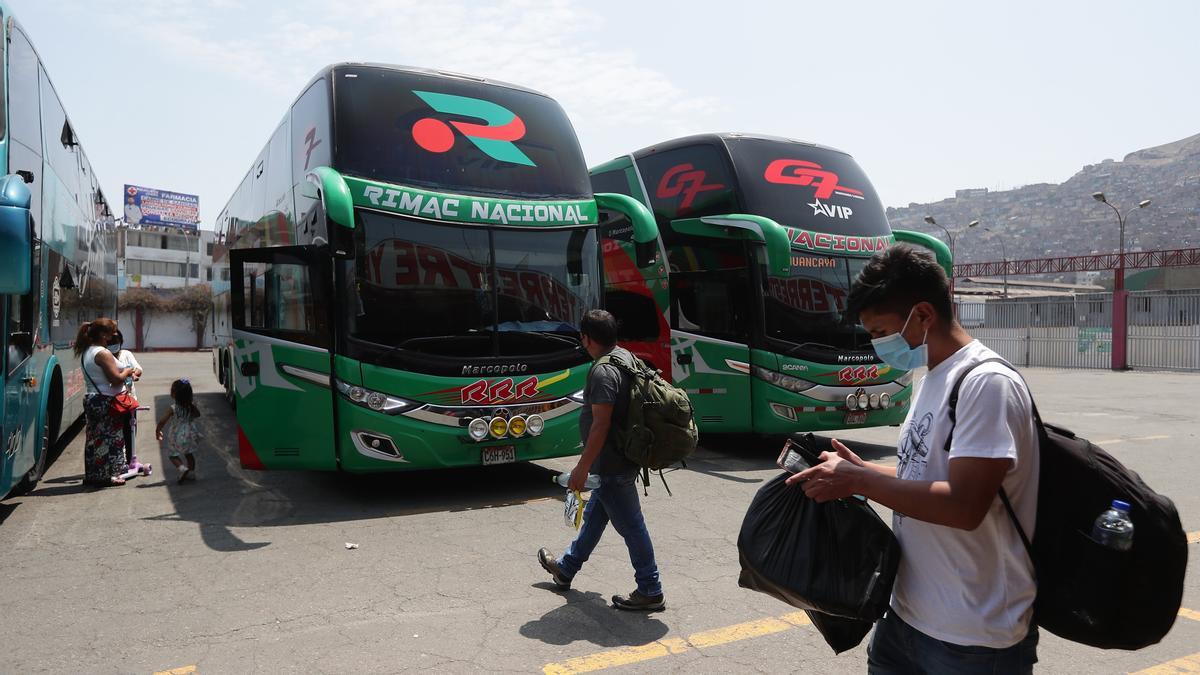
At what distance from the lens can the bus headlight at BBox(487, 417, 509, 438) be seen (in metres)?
7.17

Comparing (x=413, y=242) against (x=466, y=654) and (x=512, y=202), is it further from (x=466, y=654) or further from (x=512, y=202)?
(x=466, y=654)

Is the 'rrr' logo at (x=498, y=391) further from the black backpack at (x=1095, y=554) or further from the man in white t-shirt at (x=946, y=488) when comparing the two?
the black backpack at (x=1095, y=554)

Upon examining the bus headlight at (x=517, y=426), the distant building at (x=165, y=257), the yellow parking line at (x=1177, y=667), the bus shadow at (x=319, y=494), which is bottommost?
the bus shadow at (x=319, y=494)

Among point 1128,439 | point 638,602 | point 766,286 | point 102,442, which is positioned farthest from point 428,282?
point 1128,439

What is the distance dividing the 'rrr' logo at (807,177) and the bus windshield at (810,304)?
0.94m

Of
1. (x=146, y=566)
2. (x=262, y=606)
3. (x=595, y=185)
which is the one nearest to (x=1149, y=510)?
(x=262, y=606)

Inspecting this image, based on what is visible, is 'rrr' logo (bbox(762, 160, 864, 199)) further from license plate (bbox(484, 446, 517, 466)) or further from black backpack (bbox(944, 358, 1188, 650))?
black backpack (bbox(944, 358, 1188, 650))

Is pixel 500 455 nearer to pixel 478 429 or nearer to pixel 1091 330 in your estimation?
pixel 478 429

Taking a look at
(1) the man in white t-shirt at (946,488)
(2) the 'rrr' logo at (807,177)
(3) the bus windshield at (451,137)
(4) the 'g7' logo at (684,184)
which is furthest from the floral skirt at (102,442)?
(1) the man in white t-shirt at (946,488)

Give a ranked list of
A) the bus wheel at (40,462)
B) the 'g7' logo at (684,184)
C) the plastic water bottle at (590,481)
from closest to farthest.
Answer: the plastic water bottle at (590,481)
the bus wheel at (40,462)
the 'g7' logo at (684,184)

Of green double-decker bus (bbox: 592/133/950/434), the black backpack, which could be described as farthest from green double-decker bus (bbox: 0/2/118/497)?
green double-decker bus (bbox: 592/133/950/434)

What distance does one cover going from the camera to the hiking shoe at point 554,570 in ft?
16.2

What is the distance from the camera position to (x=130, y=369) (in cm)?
842

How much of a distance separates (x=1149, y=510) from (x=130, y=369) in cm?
881
